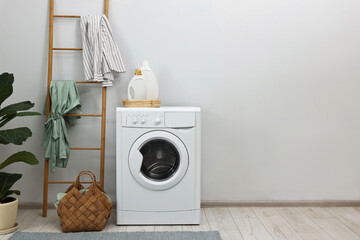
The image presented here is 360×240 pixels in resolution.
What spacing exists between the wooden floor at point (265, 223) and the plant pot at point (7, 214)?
0.24 ft

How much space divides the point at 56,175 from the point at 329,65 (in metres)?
2.33

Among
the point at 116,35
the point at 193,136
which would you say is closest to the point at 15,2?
the point at 116,35

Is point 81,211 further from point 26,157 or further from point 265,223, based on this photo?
point 265,223

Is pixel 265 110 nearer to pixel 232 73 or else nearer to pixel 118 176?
pixel 232 73

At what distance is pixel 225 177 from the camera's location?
3.36 m

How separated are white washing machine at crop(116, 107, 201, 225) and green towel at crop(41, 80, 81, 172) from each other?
0.47 m

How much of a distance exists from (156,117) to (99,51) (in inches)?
27.3

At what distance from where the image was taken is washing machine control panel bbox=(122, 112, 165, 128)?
9.26 ft

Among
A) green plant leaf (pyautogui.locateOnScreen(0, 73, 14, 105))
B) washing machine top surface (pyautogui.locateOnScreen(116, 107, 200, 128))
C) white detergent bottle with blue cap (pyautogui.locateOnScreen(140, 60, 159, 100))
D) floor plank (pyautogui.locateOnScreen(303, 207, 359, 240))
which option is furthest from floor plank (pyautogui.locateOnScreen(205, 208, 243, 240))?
green plant leaf (pyautogui.locateOnScreen(0, 73, 14, 105))

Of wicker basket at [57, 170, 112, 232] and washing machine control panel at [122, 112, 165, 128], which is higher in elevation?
washing machine control panel at [122, 112, 165, 128]

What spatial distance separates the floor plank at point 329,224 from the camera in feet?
8.84

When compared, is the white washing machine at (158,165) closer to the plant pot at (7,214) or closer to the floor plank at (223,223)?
the floor plank at (223,223)

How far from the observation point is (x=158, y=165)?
2.91 m

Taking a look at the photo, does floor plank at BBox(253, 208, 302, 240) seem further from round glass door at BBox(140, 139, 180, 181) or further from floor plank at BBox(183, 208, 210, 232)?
round glass door at BBox(140, 139, 180, 181)
